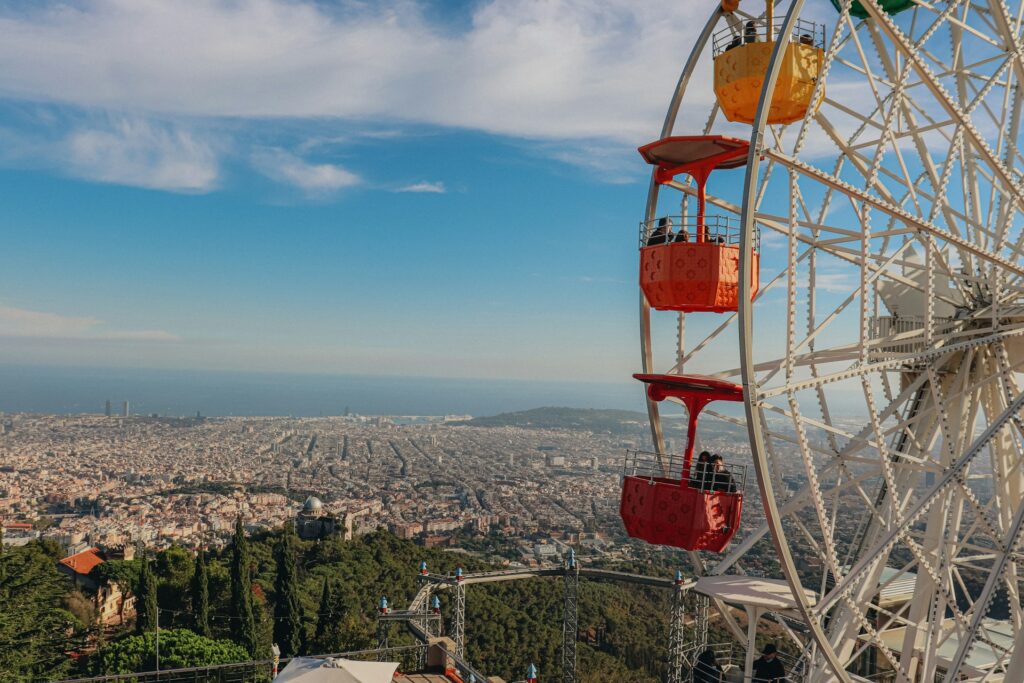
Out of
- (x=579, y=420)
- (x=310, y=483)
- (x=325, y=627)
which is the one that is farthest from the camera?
(x=579, y=420)

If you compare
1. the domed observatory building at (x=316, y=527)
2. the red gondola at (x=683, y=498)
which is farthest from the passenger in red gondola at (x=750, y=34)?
the domed observatory building at (x=316, y=527)

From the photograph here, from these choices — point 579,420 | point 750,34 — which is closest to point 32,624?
point 750,34

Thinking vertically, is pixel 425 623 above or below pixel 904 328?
below

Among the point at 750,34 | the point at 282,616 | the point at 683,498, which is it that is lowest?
the point at 282,616

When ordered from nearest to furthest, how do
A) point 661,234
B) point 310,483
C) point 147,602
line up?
point 661,234 < point 147,602 < point 310,483

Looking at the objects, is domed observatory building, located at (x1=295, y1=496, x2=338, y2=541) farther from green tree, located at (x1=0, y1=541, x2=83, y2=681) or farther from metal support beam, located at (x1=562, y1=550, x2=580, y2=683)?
metal support beam, located at (x1=562, y1=550, x2=580, y2=683)

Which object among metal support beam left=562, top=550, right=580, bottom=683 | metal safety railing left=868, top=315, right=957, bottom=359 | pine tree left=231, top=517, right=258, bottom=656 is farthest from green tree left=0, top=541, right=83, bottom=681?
metal safety railing left=868, top=315, right=957, bottom=359

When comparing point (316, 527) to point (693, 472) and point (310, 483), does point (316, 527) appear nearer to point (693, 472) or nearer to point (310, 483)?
point (693, 472)

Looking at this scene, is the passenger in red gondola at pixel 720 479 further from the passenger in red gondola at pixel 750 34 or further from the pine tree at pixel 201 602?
the pine tree at pixel 201 602
